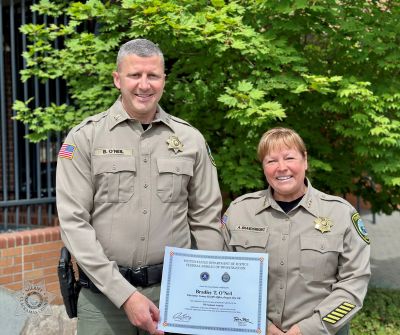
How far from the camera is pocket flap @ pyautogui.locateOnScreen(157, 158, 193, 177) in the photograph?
8.68 feet

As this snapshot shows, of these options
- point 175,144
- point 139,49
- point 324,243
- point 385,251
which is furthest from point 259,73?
point 385,251

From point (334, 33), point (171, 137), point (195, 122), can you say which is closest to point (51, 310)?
point (195, 122)

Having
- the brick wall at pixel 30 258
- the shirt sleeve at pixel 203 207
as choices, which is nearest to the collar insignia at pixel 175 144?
the shirt sleeve at pixel 203 207

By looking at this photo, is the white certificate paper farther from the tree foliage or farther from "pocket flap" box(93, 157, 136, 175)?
the tree foliage

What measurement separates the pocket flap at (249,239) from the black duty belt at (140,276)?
0.39m

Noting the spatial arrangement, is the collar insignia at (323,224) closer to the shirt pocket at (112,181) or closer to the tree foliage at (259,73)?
the shirt pocket at (112,181)

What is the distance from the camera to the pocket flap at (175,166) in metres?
Result: 2.64

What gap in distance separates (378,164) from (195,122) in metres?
1.64

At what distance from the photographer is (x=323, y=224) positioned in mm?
2512

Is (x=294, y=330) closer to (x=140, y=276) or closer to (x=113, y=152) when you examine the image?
(x=140, y=276)

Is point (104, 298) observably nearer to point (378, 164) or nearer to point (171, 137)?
point (171, 137)

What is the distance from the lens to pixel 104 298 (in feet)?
8.50

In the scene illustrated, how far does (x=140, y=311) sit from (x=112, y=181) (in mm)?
622
